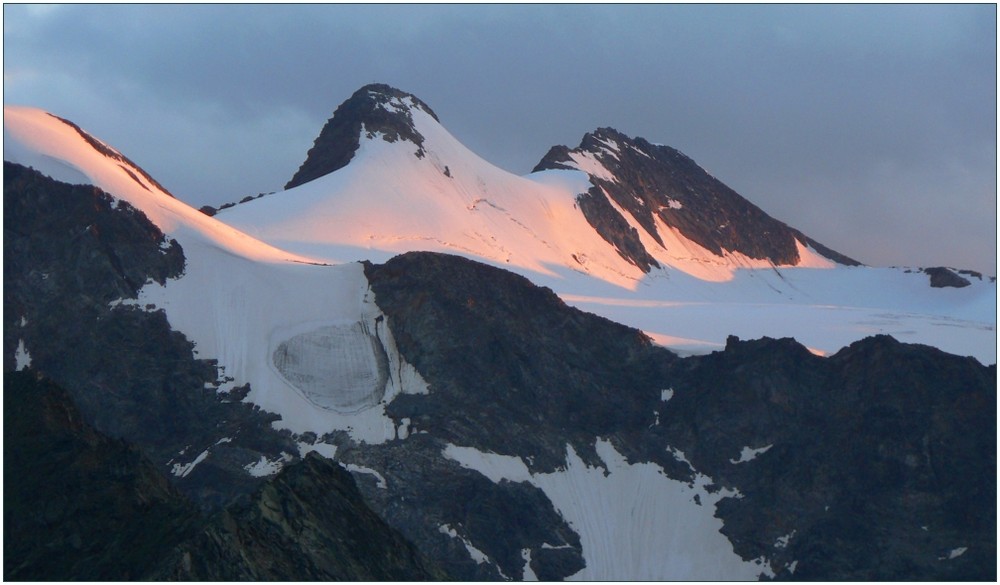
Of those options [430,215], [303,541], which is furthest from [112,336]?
[303,541]

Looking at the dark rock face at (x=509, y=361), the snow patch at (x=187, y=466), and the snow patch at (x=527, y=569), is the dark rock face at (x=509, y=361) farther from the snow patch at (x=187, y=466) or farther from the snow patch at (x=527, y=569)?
the snow patch at (x=187, y=466)

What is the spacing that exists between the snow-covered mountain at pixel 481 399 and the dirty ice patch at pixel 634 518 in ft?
0.62

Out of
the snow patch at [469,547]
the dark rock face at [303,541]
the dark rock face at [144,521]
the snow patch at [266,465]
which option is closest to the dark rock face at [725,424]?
the snow patch at [469,547]

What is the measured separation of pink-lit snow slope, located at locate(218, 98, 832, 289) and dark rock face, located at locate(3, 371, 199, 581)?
84.1 metres

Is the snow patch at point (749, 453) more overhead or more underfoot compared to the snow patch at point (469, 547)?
more overhead

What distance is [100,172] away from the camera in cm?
13300

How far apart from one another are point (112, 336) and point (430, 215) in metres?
56.0

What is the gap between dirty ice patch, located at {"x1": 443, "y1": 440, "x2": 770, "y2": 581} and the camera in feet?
392

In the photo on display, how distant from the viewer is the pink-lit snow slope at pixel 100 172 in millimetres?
130000

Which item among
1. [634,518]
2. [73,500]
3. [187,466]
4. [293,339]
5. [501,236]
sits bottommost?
[73,500]

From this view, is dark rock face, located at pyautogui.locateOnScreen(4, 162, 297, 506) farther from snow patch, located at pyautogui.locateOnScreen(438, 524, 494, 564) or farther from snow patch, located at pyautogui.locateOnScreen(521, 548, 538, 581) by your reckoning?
snow patch, located at pyautogui.locateOnScreen(521, 548, 538, 581)

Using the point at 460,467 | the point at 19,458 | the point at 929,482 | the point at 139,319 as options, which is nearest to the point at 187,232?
the point at 139,319

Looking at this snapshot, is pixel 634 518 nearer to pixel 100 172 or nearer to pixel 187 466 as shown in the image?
pixel 187 466

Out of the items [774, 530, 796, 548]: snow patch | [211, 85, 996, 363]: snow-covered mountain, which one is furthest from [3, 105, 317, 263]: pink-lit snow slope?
[774, 530, 796, 548]: snow patch
